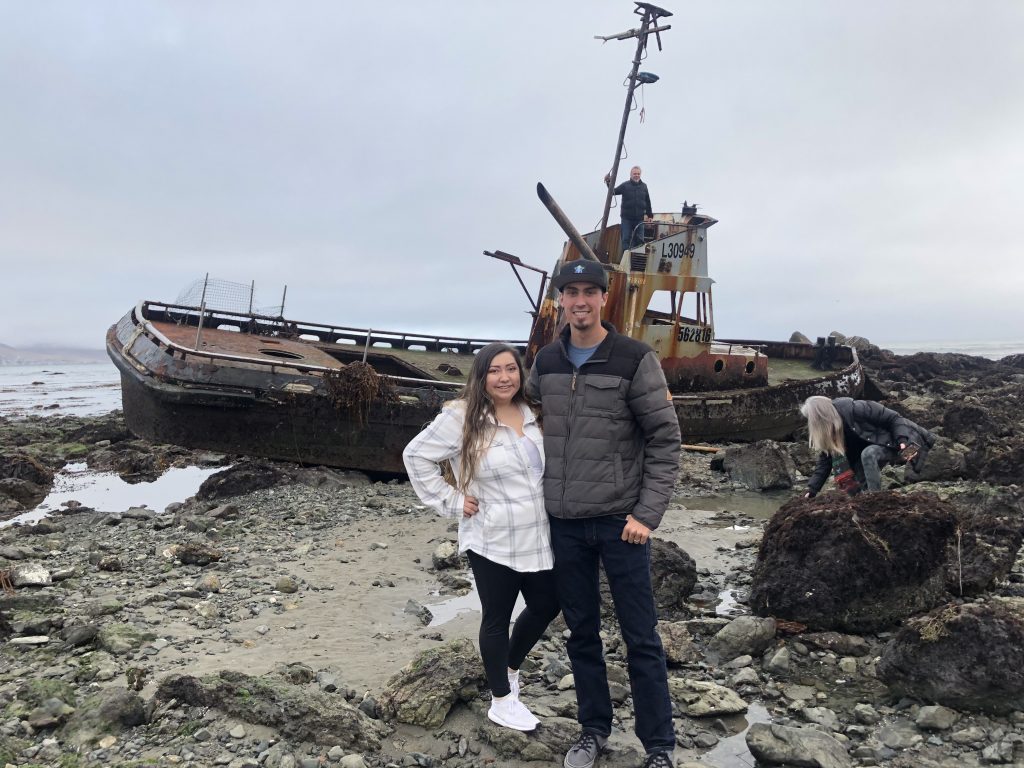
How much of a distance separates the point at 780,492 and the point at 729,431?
13.5 ft

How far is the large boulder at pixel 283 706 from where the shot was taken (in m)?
3.13

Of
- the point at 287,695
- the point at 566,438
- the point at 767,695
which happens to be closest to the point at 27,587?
the point at 287,695

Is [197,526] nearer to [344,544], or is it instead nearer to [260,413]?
[344,544]

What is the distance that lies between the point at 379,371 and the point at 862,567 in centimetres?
1173

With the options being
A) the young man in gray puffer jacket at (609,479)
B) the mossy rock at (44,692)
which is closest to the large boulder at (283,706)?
the mossy rock at (44,692)

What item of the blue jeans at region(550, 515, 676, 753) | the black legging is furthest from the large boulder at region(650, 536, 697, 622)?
the blue jeans at region(550, 515, 676, 753)

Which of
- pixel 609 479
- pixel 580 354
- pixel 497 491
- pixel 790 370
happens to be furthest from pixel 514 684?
pixel 790 370

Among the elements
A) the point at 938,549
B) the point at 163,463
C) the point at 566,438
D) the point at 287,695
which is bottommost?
the point at 163,463

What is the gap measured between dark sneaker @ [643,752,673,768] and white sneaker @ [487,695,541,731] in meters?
0.57

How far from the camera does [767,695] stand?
12.2ft

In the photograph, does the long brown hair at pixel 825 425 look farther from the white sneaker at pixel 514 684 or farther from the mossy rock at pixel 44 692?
the mossy rock at pixel 44 692

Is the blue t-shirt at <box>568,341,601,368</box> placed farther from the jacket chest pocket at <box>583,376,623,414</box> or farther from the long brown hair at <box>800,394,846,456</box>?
the long brown hair at <box>800,394,846,456</box>

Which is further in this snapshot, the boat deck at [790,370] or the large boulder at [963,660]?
the boat deck at [790,370]

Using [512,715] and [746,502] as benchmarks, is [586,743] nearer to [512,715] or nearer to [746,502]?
[512,715]
